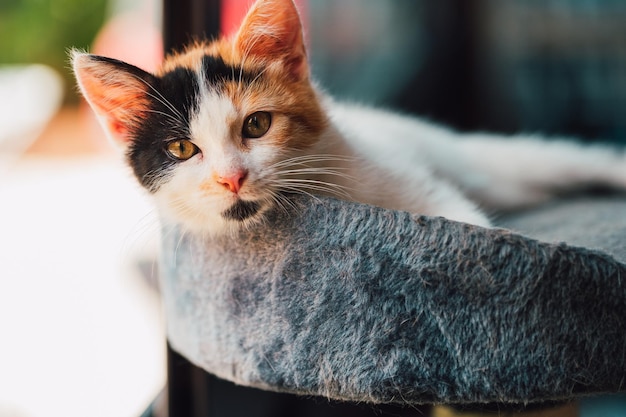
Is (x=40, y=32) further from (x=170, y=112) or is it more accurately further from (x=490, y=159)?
(x=490, y=159)

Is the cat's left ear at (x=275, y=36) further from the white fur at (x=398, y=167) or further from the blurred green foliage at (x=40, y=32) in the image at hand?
the blurred green foliage at (x=40, y=32)

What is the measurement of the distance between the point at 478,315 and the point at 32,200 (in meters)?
1.19

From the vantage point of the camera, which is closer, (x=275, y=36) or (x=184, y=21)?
(x=275, y=36)

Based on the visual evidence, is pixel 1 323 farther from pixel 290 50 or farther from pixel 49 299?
pixel 290 50

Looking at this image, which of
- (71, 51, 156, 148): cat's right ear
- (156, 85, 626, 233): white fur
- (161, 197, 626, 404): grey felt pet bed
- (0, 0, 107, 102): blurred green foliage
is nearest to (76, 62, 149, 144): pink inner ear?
(71, 51, 156, 148): cat's right ear

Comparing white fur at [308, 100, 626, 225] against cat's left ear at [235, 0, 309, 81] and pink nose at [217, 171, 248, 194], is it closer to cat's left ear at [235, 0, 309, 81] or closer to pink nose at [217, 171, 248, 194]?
cat's left ear at [235, 0, 309, 81]

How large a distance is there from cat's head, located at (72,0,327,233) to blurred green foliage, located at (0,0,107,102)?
391mm

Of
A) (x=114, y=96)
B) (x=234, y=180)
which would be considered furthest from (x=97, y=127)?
(x=234, y=180)

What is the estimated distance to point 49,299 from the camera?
5.09ft

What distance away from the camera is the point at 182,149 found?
92 centimetres

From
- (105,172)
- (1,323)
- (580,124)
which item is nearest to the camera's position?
(1,323)

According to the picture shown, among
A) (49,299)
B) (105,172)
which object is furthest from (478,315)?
(105,172)

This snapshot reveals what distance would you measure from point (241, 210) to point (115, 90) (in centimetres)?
27

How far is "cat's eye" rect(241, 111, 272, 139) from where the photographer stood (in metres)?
0.93
